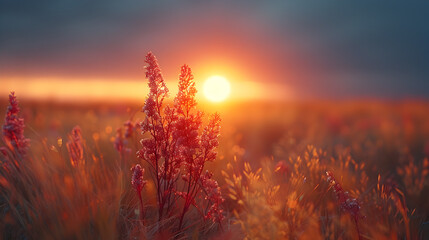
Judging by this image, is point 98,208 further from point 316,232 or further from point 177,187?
point 316,232

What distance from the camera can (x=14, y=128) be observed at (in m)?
2.57

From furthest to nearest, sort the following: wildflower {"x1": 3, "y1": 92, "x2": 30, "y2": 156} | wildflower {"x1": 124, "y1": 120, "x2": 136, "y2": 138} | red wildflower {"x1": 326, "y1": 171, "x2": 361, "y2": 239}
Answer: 1. wildflower {"x1": 124, "y1": 120, "x2": 136, "y2": 138}
2. wildflower {"x1": 3, "y1": 92, "x2": 30, "y2": 156}
3. red wildflower {"x1": 326, "y1": 171, "x2": 361, "y2": 239}

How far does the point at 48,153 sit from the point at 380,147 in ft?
20.0

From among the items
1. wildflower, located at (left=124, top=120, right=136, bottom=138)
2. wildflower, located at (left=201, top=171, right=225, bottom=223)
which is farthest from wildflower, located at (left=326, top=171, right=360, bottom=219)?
wildflower, located at (left=124, top=120, right=136, bottom=138)

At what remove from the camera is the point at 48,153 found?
2891mm

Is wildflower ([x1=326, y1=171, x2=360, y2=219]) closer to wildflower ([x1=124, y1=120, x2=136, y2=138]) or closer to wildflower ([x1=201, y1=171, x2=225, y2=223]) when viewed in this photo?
wildflower ([x1=201, y1=171, x2=225, y2=223])

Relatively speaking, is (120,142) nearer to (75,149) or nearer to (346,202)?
(75,149)

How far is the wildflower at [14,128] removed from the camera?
255 cm

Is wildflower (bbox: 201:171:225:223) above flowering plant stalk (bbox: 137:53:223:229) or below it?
below

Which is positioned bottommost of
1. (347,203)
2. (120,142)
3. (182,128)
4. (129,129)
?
(347,203)

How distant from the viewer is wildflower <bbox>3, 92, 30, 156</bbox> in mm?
2553

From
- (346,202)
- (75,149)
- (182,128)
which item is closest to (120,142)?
(75,149)

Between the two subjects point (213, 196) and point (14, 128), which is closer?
point (213, 196)

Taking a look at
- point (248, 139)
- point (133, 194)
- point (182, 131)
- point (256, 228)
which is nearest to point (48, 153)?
point (133, 194)
